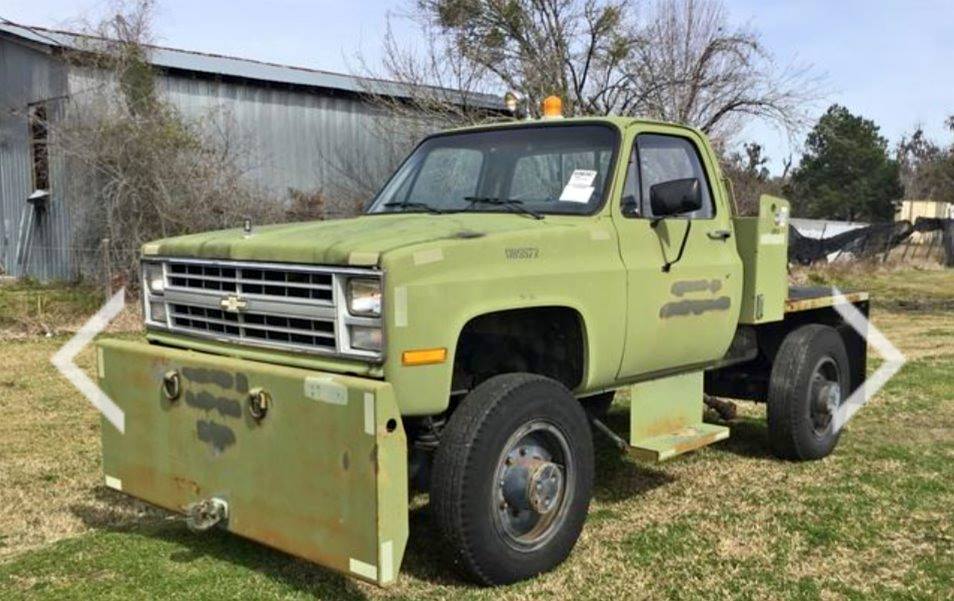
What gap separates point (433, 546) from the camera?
4719 mm

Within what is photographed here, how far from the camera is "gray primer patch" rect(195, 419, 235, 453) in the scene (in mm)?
4172

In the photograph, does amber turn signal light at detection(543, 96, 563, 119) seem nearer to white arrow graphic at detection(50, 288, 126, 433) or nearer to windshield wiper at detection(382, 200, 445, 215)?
windshield wiper at detection(382, 200, 445, 215)

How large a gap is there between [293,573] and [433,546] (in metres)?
0.74

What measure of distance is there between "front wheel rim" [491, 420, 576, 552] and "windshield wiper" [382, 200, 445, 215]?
1392 millimetres

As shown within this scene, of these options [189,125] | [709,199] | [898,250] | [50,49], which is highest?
[50,49]

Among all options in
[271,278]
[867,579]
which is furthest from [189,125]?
[867,579]

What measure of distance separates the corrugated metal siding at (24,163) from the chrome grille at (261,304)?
14.6m

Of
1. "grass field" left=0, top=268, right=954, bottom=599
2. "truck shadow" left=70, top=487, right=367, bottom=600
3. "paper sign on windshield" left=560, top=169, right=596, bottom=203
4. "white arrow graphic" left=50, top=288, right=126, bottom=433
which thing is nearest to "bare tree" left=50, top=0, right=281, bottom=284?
"white arrow graphic" left=50, top=288, right=126, bottom=433

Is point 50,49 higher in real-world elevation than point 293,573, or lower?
higher

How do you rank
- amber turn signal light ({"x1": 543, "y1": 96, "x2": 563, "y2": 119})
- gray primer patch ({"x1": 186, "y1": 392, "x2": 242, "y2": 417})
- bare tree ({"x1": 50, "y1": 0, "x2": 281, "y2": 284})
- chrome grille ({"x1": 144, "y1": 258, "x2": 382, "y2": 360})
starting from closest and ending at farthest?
chrome grille ({"x1": 144, "y1": 258, "x2": 382, "y2": 360}) → gray primer patch ({"x1": 186, "y1": 392, "x2": 242, "y2": 417}) → amber turn signal light ({"x1": 543, "y1": 96, "x2": 563, "y2": 119}) → bare tree ({"x1": 50, "y1": 0, "x2": 281, "y2": 284})

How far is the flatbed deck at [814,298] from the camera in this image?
650cm

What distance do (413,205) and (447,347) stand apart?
4.98 ft

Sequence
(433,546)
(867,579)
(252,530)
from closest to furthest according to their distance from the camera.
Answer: (252,530) → (867,579) → (433,546)

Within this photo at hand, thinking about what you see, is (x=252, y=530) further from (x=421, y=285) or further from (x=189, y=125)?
(x=189, y=125)
